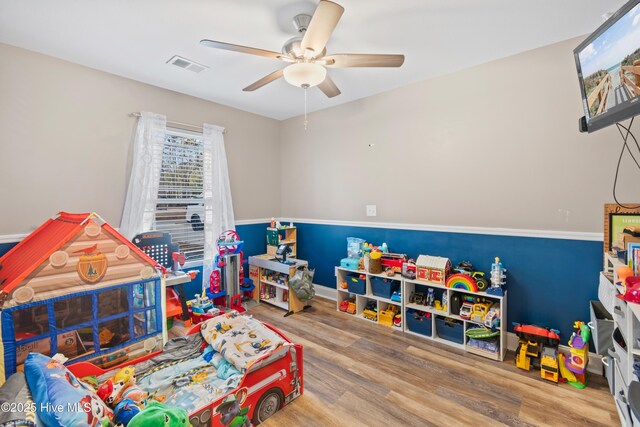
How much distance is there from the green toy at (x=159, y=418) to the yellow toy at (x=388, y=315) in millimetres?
2244

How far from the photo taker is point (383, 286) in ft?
10.2

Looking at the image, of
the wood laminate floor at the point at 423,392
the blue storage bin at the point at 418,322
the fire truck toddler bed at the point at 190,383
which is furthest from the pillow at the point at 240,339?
the blue storage bin at the point at 418,322

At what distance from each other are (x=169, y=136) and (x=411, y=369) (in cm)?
347

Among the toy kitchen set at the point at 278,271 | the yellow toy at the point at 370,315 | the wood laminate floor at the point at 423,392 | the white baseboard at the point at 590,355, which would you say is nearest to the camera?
the wood laminate floor at the point at 423,392

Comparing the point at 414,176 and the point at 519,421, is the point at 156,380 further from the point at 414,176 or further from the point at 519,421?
the point at 414,176

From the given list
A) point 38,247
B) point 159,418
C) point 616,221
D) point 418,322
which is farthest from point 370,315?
point 38,247

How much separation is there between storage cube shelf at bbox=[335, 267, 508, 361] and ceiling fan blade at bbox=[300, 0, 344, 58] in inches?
89.6

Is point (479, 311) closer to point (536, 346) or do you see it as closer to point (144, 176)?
point (536, 346)

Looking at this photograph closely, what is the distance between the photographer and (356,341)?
2768mm

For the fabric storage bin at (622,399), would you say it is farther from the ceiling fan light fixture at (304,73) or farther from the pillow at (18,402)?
the pillow at (18,402)

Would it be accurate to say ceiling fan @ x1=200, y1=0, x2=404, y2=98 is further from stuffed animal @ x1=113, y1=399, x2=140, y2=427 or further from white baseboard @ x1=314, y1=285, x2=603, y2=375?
white baseboard @ x1=314, y1=285, x2=603, y2=375

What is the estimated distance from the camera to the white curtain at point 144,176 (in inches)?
113

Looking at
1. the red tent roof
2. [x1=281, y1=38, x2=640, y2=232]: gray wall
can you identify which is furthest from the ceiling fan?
the red tent roof

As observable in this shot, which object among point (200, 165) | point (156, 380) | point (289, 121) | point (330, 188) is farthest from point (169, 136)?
point (156, 380)
